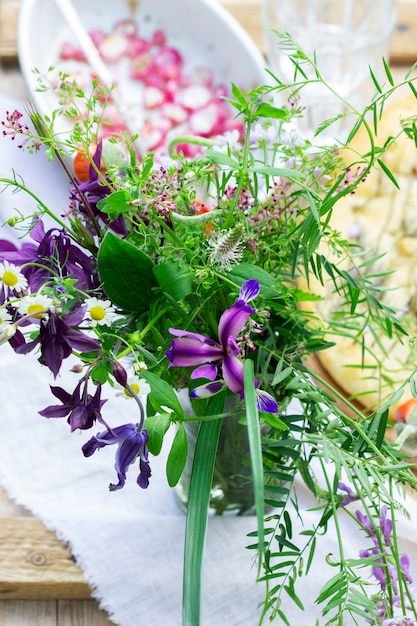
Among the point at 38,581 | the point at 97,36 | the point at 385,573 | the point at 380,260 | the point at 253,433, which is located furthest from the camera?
the point at 97,36

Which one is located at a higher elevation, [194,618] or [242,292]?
[242,292]

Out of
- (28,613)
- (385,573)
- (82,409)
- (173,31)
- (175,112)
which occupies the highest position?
(173,31)

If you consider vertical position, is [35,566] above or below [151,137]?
below

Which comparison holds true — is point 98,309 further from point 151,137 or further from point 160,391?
point 151,137

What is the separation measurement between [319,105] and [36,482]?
66 centimetres

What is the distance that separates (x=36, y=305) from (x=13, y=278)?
25 mm

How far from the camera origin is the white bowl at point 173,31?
120 cm

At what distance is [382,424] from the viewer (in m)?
0.58

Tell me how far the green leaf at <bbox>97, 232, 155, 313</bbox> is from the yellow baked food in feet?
1.11

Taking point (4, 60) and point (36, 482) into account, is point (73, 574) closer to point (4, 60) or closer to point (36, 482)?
point (36, 482)

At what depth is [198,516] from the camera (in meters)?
0.56

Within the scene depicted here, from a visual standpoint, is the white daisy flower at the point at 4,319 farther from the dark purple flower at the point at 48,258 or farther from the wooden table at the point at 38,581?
the wooden table at the point at 38,581

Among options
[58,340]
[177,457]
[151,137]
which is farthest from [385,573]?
[151,137]

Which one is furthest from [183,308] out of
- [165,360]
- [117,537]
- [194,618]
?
[117,537]
